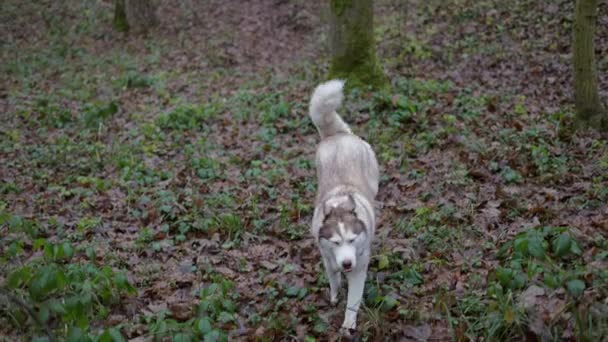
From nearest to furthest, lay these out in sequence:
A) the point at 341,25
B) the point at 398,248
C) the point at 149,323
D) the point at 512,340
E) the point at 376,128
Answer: the point at 512,340 < the point at 149,323 < the point at 398,248 < the point at 376,128 < the point at 341,25

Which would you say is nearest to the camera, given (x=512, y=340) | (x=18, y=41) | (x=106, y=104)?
(x=512, y=340)

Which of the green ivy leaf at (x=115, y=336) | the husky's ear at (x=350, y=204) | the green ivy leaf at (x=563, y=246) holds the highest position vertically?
the green ivy leaf at (x=563, y=246)

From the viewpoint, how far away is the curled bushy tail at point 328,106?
580 centimetres

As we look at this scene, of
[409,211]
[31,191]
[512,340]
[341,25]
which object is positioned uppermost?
[341,25]

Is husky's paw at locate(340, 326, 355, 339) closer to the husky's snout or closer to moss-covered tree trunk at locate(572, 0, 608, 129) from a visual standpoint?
the husky's snout

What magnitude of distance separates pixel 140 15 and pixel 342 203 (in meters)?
15.1

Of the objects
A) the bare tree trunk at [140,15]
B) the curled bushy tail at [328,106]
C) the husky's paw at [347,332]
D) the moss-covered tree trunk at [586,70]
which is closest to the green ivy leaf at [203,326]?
the husky's paw at [347,332]

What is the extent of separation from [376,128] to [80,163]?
15.9 feet

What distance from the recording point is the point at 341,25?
9883mm

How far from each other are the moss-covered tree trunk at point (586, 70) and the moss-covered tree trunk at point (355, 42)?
359 centimetres

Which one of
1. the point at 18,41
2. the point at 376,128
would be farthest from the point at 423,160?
the point at 18,41

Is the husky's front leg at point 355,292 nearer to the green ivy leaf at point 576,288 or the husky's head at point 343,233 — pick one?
the husky's head at point 343,233

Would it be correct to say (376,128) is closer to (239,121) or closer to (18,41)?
(239,121)

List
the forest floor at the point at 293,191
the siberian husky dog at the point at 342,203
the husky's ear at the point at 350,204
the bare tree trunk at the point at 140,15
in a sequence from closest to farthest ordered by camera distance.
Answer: the forest floor at the point at 293,191 < the siberian husky dog at the point at 342,203 < the husky's ear at the point at 350,204 < the bare tree trunk at the point at 140,15
